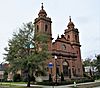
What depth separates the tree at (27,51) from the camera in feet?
88.4

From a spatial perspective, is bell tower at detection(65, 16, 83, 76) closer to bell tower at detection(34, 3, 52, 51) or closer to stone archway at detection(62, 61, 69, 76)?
stone archway at detection(62, 61, 69, 76)

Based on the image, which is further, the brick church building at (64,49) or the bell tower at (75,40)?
the bell tower at (75,40)

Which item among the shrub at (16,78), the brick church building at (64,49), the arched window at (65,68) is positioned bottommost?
the shrub at (16,78)

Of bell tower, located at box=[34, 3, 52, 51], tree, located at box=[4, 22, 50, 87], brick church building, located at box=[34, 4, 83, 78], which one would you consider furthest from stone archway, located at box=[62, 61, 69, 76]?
tree, located at box=[4, 22, 50, 87]

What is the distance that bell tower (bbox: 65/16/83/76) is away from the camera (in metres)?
57.8

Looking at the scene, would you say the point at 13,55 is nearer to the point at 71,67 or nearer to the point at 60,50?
the point at 60,50

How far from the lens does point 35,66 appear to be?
89.5 feet

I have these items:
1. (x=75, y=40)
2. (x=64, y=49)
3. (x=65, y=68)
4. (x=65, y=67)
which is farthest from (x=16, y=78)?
(x=75, y=40)

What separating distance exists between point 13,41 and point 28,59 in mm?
4233

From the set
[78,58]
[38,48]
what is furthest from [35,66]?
[78,58]

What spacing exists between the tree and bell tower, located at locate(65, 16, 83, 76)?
97.7ft

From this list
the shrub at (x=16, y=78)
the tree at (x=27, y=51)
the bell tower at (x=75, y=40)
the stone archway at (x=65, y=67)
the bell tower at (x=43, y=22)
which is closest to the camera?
the tree at (x=27, y=51)

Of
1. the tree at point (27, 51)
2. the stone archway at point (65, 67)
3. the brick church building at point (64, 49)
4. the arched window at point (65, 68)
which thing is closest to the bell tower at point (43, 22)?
the brick church building at point (64, 49)

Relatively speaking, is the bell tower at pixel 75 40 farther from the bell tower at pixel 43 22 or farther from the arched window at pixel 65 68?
the bell tower at pixel 43 22
